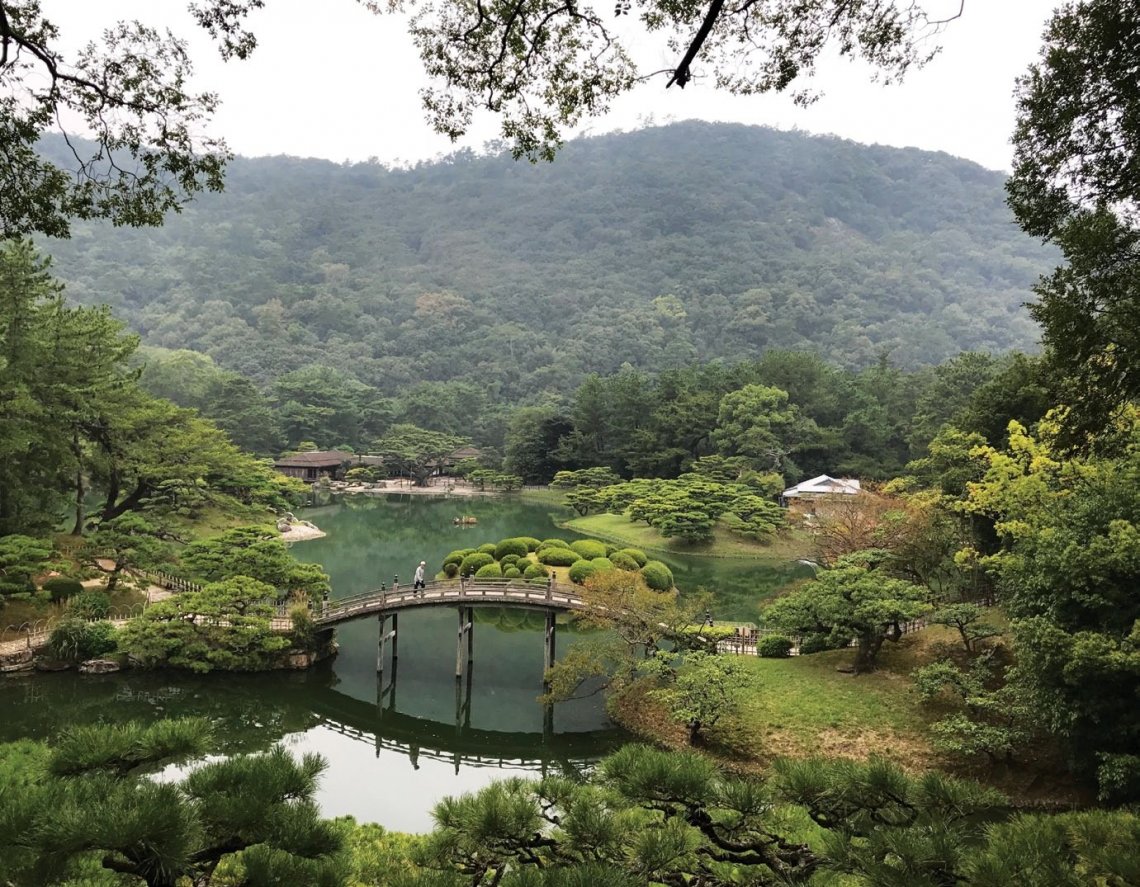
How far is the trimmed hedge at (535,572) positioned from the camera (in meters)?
19.6

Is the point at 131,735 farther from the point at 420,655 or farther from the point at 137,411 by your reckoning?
the point at 137,411

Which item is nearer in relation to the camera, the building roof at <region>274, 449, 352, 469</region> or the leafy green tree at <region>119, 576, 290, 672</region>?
the leafy green tree at <region>119, 576, 290, 672</region>

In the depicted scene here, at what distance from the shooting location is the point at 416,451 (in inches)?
1900

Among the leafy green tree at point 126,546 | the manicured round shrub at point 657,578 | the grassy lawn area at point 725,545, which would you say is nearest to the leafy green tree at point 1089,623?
the manicured round shrub at point 657,578

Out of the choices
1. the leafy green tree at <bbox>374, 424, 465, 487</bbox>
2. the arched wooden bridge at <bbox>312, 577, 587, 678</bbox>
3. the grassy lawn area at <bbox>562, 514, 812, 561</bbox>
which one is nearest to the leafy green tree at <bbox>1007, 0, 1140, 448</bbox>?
the arched wooden bridge at <bbox>312, 577, 587, 678</bbox>

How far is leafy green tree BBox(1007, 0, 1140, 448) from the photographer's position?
4.20 m

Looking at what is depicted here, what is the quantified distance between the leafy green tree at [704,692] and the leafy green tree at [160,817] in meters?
9.05

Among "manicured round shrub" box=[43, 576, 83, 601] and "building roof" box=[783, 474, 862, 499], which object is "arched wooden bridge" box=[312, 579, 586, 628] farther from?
"building roof" box=[783, 474, 862, 499]

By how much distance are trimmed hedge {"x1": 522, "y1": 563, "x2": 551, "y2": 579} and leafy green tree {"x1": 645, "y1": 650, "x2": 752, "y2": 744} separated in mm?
8119

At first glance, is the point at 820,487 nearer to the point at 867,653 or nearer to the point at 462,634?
the point at 867,653

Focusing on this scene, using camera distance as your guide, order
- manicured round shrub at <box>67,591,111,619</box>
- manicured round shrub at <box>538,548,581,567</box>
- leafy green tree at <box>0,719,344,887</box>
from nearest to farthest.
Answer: leafy green tree at <box>0,719,344,887</box> → manicured round shrub at <box>67,591,111,619</box> → manicured round shrub at <box>538,548,581,567</box>

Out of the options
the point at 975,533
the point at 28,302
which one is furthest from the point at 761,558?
the point at 28,302

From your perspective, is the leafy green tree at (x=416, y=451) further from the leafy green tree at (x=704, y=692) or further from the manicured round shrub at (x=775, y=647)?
the leafy green tree at (x=704, y=692)

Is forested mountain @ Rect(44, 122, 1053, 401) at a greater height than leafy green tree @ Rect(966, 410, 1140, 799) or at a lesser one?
greater
